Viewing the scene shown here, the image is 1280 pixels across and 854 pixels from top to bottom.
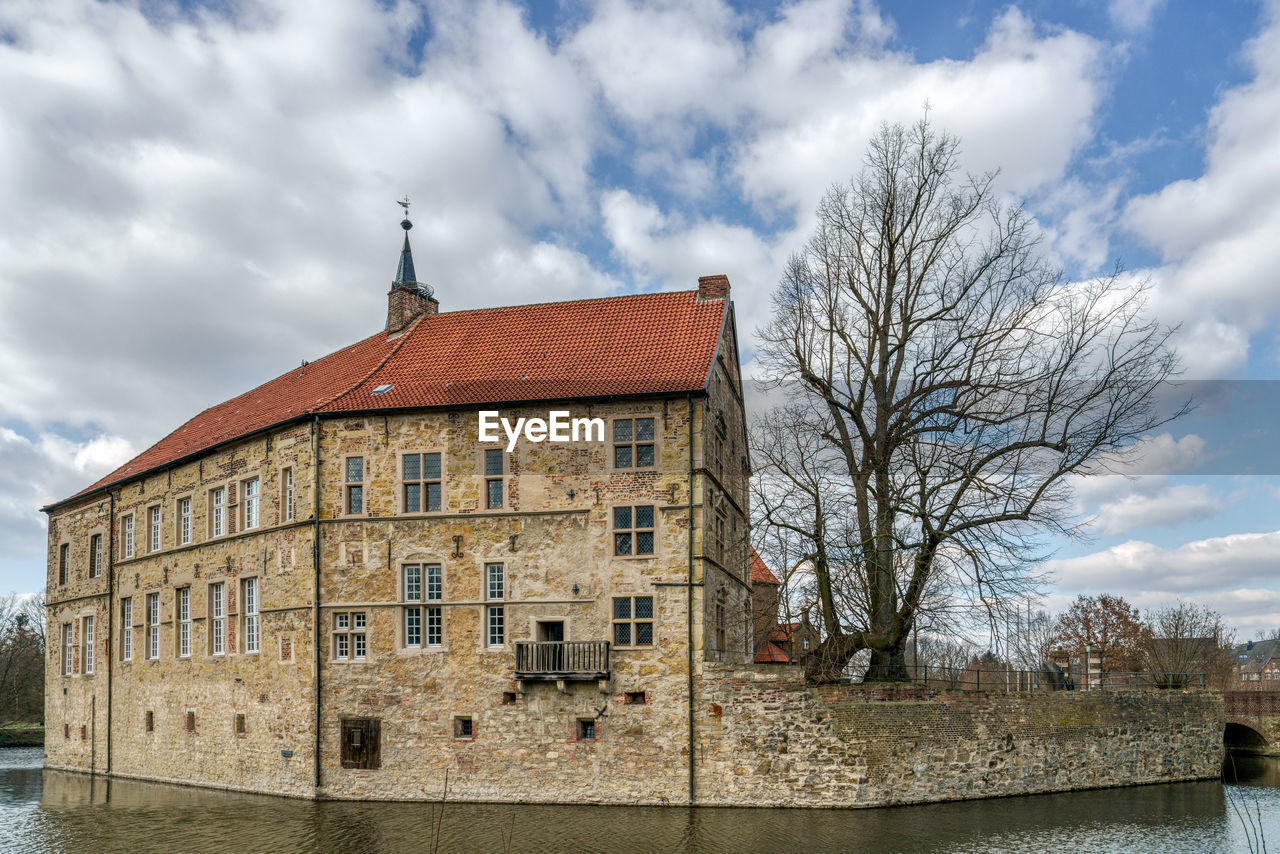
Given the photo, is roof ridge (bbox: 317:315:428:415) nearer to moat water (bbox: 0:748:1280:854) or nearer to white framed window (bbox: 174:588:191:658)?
white framed window (bbox: 174:588:191:658)

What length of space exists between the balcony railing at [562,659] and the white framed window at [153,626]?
14.0 meters

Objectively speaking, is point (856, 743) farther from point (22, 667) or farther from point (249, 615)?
point (22, 667)

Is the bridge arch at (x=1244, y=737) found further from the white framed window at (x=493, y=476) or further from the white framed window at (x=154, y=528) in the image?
the white framed window at (x=154, y=528)

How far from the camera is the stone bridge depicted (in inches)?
1604

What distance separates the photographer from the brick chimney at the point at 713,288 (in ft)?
93.6

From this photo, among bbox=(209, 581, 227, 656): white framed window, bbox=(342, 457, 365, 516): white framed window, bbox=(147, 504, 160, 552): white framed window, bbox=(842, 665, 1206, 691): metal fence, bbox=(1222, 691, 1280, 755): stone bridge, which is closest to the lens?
bbox=(842, 665, 1206, 691): metal fence

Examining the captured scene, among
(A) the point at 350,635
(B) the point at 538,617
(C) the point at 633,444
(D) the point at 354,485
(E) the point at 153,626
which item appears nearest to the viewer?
(B) the point at 538,617

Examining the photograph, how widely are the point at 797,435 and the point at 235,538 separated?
15004 mm

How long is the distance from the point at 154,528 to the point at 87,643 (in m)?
6.20

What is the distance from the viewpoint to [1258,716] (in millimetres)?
41062

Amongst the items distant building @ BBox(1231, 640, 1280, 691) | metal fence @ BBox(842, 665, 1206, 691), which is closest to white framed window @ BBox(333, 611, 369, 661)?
metal fence @ BBox(842, 665, 1206, 691)

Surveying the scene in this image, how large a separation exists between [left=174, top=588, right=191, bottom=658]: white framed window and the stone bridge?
3585cm

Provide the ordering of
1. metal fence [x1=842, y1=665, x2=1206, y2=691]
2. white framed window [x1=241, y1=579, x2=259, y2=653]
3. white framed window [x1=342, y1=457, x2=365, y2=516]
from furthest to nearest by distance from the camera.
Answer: white framed window [x1=241, y1=579, x2=259, y2=653]
white framed window [x1=342, y1=457, x2=365, y2=516]
metal fence [x1=842, y1=665, x2=1206, y2=691]

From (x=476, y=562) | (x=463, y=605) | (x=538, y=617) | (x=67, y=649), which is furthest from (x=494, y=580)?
(x=67, y=649)
